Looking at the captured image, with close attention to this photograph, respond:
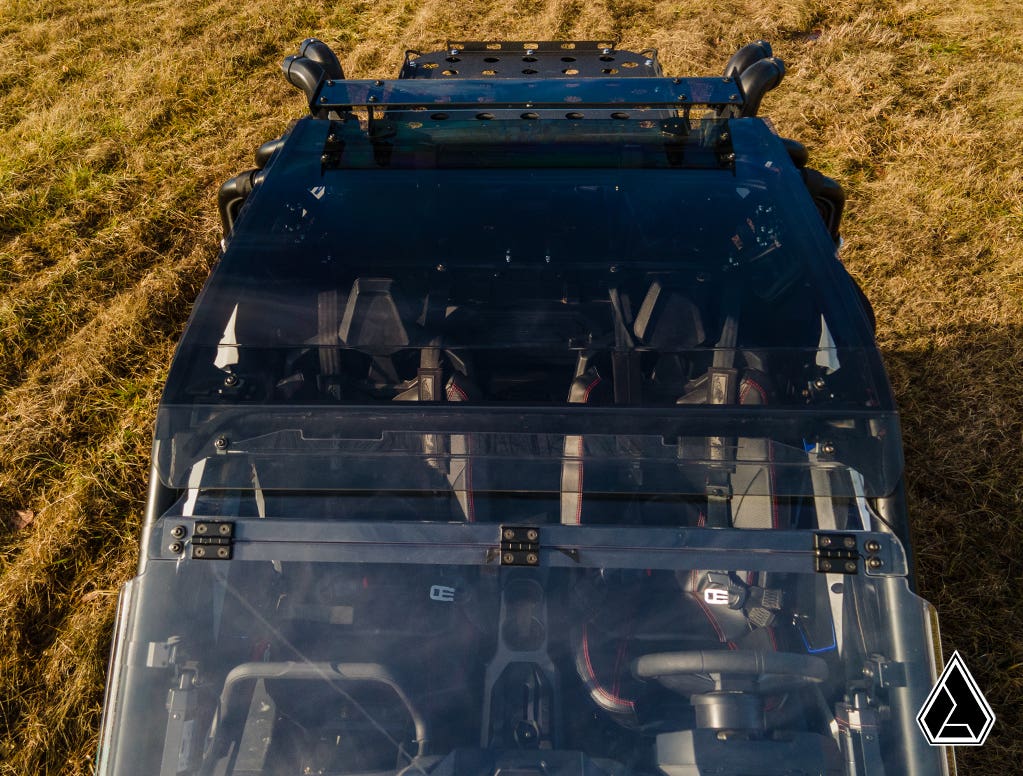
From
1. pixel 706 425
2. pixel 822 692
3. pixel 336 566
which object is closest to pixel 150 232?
pixel 336 566

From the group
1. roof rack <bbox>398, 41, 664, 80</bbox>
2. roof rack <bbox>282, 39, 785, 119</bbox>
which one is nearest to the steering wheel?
roof rack <bbox>282, 39, 785, 119</bbox>

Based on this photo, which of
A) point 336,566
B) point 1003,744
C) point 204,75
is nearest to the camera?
point 336,566

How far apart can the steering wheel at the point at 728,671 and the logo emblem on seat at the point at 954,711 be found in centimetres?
17

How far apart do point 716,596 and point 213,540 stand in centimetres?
95

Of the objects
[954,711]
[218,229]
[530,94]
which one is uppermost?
[218,229]

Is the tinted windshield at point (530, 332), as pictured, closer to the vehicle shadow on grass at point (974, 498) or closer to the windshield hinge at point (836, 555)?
the windshield hinge at point (836, 555)

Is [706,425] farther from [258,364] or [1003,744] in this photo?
[1003,744]

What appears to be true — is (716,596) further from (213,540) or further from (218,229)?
(218,229)

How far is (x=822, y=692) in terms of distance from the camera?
1352 millimetres

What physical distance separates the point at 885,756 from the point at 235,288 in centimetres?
157

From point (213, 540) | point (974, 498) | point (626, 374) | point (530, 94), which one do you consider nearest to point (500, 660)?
point (213, 540)

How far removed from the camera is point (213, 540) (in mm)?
1408

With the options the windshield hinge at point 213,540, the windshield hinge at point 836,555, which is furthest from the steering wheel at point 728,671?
the windshield hinge at point 213,540

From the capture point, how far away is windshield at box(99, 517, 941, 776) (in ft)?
4.28
